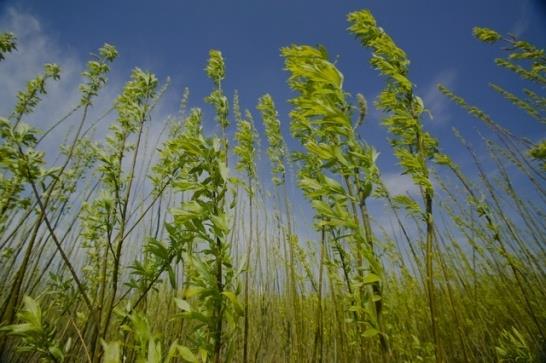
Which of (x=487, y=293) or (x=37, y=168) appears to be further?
(x=487, y=293)

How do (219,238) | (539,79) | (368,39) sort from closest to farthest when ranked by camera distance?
(219,238), (368,39), (539,79)

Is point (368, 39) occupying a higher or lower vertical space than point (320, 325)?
higher

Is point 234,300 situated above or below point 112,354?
above

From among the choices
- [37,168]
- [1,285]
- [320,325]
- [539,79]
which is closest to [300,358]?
[320,325]

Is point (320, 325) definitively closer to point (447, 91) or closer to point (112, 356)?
point (112, 356)

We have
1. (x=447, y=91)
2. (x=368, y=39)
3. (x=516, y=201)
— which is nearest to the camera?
(x=368, y=39)

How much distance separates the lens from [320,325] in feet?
7.93

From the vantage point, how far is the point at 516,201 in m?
3.61

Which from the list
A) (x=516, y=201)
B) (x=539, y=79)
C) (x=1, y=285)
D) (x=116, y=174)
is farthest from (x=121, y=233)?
(x=516, y=201)

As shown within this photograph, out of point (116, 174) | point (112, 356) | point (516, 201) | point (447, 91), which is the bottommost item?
point (112, 356)

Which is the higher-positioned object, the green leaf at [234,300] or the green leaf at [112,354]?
the green leaf at [234,300]

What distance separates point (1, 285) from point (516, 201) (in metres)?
5.98

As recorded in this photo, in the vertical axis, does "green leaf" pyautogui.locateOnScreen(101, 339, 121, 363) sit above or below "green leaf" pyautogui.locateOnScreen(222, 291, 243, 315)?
below

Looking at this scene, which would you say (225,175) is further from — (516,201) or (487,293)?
(487,293)
